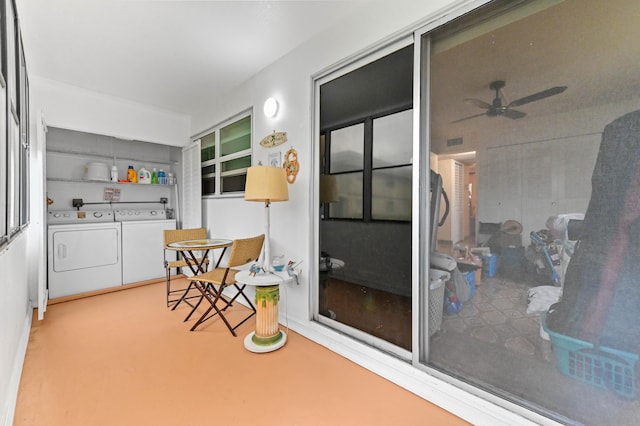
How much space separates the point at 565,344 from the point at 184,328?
282cm

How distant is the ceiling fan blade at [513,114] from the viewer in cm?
136

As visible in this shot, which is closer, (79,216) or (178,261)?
(178,261)

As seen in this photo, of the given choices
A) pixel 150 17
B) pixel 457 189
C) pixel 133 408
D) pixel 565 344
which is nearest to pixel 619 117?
pixel 457 189

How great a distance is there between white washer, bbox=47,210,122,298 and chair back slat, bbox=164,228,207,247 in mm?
1025

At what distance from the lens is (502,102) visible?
1.41 m

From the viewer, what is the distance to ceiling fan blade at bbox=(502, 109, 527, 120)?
136 centimetres

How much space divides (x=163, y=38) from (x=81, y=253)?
2896mm

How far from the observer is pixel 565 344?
1259 millimetres

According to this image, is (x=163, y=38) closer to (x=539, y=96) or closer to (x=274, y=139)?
(x=274, y=139)

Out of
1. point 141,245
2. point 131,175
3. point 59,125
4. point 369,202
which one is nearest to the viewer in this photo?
point 369,202

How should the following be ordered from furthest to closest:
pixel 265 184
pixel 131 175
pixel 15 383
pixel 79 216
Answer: pixel 131 175
pixel 79 216
pixel 265 184
pixel 15 383

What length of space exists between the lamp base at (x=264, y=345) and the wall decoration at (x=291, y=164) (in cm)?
139

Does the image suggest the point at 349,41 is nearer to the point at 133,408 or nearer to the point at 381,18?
the point at 381,18

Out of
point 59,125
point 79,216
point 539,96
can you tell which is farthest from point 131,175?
point 539,96
